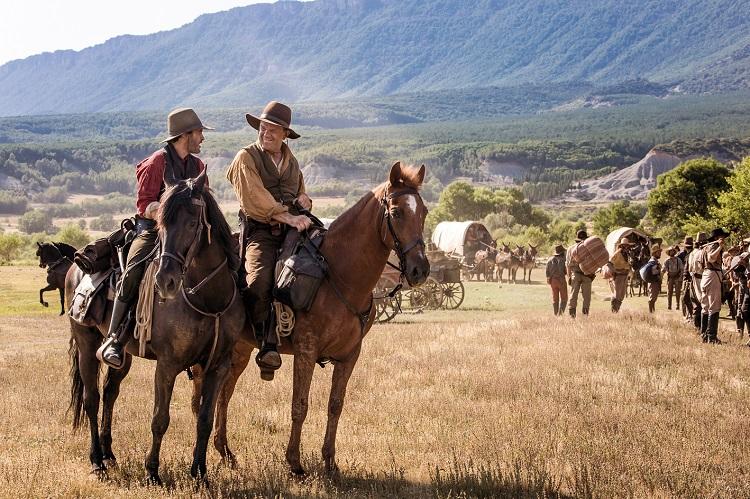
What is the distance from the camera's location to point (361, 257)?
6707 millimetres

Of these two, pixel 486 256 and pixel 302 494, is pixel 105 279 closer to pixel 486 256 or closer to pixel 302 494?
pixel 302 494

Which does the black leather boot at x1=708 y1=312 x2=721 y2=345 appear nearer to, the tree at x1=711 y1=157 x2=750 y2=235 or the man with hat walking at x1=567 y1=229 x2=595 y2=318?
the man with hat walking at x1=567 y1=229 x2=595 y2=318

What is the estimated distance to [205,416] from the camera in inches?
244

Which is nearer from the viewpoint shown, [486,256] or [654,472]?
[654,472]

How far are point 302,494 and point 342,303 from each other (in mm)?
1573

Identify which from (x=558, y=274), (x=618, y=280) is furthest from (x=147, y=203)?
(x=618, y=280)

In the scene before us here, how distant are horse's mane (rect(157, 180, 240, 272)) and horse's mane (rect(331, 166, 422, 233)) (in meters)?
0.98

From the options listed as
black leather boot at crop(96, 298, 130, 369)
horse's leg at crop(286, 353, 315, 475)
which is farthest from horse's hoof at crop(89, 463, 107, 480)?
horse's leg at crop(286, 353, 315, 475)

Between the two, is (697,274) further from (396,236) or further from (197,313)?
(197,313)

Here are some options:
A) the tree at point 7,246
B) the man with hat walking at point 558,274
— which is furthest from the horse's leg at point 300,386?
the tree at point 7,246

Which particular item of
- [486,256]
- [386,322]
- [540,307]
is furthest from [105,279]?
[486,256]

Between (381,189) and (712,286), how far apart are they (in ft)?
34.6

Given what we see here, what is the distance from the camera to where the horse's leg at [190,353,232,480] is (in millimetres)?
6195

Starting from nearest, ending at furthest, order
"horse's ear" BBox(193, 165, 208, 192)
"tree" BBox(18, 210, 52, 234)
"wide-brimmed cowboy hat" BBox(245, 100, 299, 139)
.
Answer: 1. "horse's ear" BBox(193, 165, 208, 192)
2. "wide-brimmed cowboy hat" BBox(245, 100, 299, 139)
3. "tree" BBox(18, 210, 52, 234)
